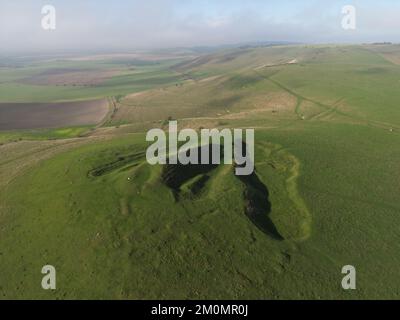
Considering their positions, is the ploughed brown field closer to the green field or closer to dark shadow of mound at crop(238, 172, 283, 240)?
the green field

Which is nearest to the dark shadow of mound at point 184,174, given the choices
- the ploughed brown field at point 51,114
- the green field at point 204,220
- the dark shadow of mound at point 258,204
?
the green field at point 204,220

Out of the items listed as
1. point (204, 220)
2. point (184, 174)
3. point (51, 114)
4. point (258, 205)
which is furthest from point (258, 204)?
point (51, 114)

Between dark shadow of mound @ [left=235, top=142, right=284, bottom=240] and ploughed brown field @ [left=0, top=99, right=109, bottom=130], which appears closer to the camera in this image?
dark shadow of mound @ [left=235, top=142, right=284, bottom=240]

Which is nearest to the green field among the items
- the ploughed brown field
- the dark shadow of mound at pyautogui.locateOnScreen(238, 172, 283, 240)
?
the dark shadow of mound at pyautogui.locateOnScreen(238, 172, 283, 240)

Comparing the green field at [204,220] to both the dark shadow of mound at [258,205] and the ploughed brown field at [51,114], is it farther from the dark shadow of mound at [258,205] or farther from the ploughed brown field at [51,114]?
the ploughed brown field at [51,114]

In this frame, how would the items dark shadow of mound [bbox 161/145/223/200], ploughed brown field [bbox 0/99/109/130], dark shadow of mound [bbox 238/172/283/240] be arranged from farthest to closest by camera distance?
ploughed brown field [bbox 0/99/109/130] → dark shadow of mound [bbox 161/145/223/200] → dark shadow of mound [bbox 238/172/283/240]
